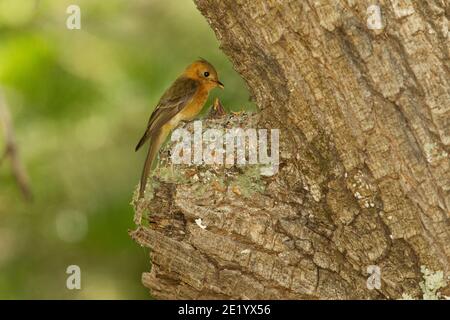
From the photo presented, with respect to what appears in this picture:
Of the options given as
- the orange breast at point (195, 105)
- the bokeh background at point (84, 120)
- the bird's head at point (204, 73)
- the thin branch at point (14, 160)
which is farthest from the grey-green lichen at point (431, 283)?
the orange breast at point (195, 105)

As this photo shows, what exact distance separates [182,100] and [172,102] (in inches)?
Result: 8.2

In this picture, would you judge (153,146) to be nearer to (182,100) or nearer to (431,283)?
(182,100)

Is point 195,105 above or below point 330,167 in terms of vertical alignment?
above

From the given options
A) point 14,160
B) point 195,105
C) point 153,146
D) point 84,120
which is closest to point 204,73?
point 195,105

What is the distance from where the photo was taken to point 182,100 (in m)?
7.12

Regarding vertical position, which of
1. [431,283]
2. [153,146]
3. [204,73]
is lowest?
[431,283]

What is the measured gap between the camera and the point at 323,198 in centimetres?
411

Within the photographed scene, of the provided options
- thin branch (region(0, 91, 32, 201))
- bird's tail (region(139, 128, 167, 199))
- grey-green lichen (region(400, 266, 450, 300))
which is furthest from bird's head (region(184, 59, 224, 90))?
thin branch (region(0, 91, 32, 201))

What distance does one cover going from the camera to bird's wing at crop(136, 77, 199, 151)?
655cm

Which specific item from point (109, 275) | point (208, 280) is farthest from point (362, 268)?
point (109, 275)

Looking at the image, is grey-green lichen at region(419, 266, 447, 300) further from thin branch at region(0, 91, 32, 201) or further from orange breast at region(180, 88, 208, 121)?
orange breast at region(180, 88, 208, 121)

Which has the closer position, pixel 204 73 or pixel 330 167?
pixel 330 167

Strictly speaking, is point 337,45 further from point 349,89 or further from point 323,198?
point 323,198

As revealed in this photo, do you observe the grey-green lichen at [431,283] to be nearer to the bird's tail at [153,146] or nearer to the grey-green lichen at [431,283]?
the grey-green lichen at [431,283]
